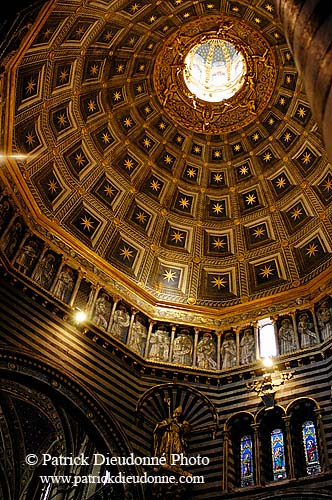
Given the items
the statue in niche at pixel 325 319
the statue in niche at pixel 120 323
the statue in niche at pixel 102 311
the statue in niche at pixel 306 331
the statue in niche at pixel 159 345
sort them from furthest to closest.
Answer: the statue in niche at pixel 159 345 → the statue in niche at pixel 120 323 → the statue in niche at pixel 102 311 → the statue in niche at pixel 306 331 → the statue in niche at pixel 325 319

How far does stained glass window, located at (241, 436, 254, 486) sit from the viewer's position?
15099 millimetres

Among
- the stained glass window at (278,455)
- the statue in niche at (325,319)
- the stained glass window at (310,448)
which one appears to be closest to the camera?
the stained glass window at (310,448)

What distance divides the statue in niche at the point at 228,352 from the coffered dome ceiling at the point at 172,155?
184 cm

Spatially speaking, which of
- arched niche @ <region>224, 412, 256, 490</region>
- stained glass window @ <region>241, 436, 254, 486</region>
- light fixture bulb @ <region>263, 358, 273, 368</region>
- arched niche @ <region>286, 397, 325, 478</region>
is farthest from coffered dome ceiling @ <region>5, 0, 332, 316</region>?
stained glass window @ <region>241, 436, 254, 486</region>

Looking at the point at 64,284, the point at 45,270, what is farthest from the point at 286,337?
the point at 45,270

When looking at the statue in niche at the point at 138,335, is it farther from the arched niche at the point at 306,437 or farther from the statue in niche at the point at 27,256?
the arched niche at the point at 306,437

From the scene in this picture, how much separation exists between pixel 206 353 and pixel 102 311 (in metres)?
4.23

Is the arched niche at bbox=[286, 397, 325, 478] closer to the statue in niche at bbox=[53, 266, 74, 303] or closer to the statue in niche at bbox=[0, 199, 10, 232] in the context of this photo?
the statue in niche at bbox=[53, 266, 74, 303]

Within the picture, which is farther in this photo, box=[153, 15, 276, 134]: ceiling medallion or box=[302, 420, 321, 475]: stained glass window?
box=[153, 15, 276, 134]: ceiling medallion

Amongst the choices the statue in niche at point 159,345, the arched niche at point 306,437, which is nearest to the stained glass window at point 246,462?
the arched niche at point 306,437

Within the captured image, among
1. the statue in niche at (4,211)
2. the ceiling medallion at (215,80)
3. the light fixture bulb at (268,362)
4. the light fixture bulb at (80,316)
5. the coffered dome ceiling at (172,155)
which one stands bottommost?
the light fixture bulb at (268,362)

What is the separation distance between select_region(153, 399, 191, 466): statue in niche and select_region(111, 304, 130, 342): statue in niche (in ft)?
11.5

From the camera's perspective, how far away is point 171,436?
51.9 feet

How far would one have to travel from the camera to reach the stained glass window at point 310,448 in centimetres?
1436
